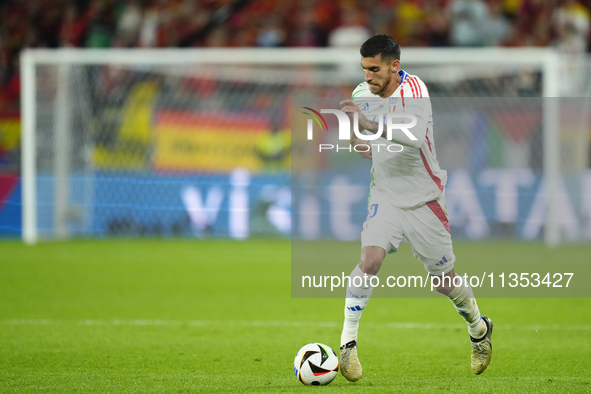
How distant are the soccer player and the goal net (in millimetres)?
7796

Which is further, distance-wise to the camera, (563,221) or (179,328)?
(563,221)

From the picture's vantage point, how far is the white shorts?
4988mm

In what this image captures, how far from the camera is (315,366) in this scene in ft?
A: 15.8

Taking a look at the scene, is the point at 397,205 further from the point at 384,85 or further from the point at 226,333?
the point at 226,333

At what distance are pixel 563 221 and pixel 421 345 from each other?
768cm

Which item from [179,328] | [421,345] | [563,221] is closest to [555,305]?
[421,345]

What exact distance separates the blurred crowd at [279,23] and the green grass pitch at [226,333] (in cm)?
580

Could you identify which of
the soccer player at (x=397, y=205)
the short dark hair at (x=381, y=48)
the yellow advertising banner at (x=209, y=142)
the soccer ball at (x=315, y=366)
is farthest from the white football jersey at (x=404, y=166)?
the yellow advertising banner at (x=209, y=142)

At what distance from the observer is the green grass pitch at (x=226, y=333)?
4.90m

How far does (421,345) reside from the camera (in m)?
6.27

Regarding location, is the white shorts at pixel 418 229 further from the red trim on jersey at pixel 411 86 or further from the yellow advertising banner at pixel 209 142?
the yellow advertising banner at pixel 209 142

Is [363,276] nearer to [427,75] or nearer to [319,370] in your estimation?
[319,370]

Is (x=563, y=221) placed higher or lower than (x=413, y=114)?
lower

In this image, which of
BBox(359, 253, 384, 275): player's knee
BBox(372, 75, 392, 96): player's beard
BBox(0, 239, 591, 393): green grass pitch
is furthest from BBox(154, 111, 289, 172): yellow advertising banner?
BBox(359, 253, 384, 275): player's knee
